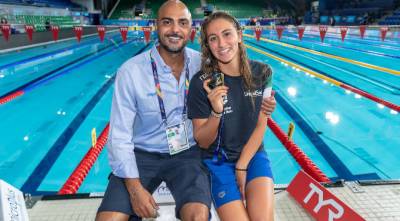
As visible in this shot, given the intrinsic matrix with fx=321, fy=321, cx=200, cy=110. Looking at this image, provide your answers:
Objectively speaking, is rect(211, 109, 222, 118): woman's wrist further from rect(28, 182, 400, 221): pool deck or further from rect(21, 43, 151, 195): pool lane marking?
rect(21, 43, 151, 195): pool lane marking

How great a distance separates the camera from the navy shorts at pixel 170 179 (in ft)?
5.77

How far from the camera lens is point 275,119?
5.07 meters

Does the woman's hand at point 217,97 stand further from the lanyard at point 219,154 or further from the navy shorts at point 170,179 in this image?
the navy shorts at point 170,179

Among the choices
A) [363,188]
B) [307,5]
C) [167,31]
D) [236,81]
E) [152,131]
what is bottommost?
[363,188]

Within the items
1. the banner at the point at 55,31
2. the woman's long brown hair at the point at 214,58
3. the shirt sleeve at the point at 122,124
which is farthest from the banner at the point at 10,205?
the banner at the point at 55,31

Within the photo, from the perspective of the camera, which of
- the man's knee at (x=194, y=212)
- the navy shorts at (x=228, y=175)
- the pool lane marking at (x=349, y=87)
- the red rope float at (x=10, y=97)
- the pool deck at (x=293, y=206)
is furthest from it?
the red rope float at (x=10, y=97)

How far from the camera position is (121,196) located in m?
1.80

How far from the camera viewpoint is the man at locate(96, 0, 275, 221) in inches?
74.6

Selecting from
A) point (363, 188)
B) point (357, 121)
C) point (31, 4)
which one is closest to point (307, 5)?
point (31, 4)

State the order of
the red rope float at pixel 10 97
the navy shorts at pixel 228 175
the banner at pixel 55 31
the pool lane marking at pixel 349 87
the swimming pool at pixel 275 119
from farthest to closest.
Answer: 1. the banner at pixel 55 31
2. the red rope float at pixel 10 97
3. the pool lane marking at pixel 349 87
4. the swimming pool at pixel 275 119
5. the navy shorts at pixel 228 175

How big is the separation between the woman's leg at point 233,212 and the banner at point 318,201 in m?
0.58

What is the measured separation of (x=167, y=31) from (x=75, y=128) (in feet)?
10.8

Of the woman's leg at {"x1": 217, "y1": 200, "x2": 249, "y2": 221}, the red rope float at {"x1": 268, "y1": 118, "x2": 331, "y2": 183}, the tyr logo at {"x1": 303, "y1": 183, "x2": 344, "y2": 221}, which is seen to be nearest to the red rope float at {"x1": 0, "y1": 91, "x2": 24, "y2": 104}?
the red rope float at {"x1": 268, "y1": 118, "x2": 331, "y2": 183}

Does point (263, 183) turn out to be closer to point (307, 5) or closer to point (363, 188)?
point (363, 188)
